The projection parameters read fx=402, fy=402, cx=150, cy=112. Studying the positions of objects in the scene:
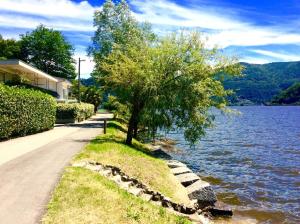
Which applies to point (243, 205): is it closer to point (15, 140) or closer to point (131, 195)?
point (131, 195)

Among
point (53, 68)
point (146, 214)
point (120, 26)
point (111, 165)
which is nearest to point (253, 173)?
point (111, 165)

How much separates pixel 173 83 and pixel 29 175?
A: 16.9 m

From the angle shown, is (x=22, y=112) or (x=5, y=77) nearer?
(x=22, y=112)

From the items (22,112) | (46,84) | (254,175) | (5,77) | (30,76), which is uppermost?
(30,76)

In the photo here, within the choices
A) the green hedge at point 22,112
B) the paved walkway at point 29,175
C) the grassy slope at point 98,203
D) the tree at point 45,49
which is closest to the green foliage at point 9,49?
the tree at point 45,49

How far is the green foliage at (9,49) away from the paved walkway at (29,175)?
85426 mm

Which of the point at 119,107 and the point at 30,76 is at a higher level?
the point at 30,76

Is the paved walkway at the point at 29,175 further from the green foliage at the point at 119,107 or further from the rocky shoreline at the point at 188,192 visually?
the green foliage at the point at 119,107

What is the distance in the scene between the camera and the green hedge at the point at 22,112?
28244mm

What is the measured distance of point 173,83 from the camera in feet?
103

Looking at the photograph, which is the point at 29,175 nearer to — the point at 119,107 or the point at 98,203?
the point at 98,203

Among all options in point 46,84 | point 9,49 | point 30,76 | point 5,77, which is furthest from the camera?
point 9,49

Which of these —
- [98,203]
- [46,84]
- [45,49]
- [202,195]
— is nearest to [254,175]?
[202,195]

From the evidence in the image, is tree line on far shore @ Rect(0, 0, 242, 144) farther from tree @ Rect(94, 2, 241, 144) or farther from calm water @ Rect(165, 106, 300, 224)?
calm water @ Rect(165, 106, 300, 224)
